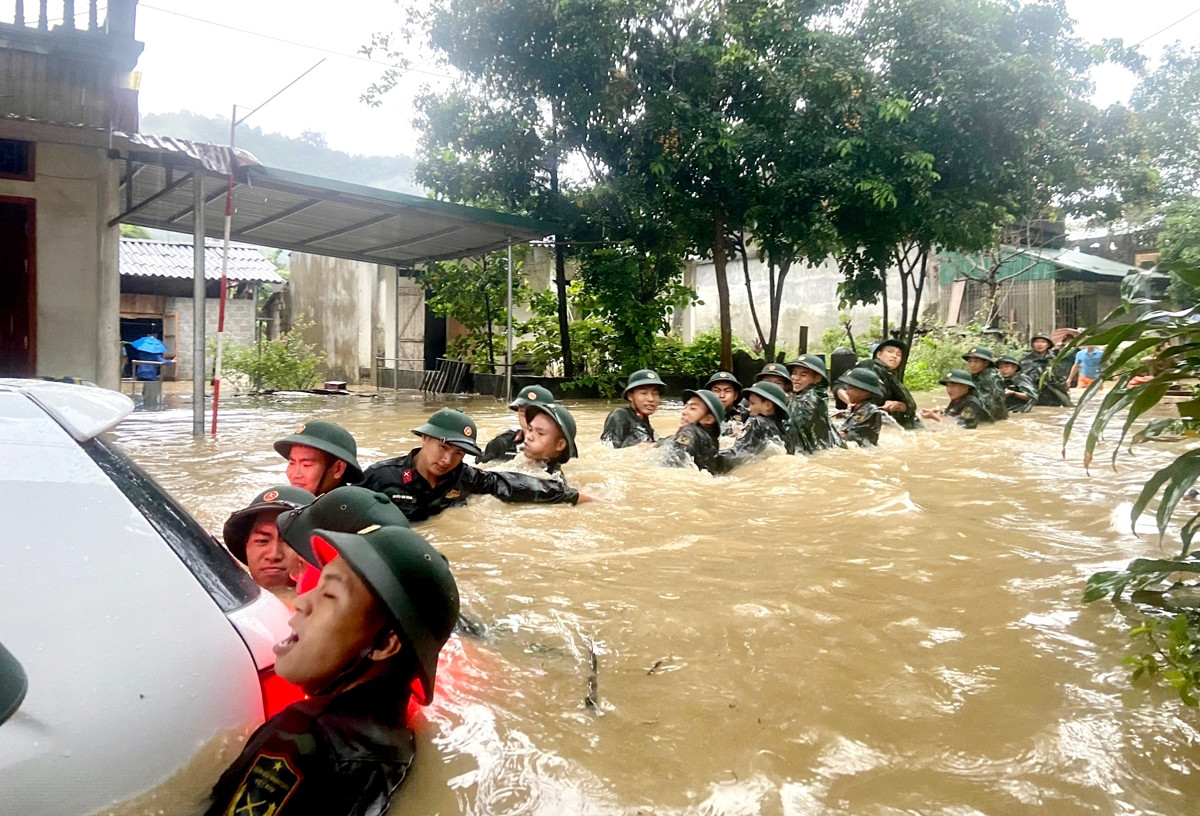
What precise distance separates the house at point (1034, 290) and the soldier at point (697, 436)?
17138 millimetres

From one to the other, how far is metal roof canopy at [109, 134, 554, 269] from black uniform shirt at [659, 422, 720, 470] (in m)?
5.32

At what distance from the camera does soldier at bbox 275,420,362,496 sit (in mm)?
3621

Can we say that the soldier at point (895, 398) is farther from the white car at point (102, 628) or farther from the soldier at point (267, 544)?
the white car at point (102, 628)

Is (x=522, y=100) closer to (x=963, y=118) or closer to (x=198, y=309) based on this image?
(x=963, y=118)

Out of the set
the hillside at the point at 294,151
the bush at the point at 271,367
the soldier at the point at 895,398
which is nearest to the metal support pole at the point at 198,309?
→ the soldier at the point at 895,398

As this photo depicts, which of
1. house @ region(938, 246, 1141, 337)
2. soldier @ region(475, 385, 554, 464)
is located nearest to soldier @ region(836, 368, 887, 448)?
soldier @ region(475, 385, 554, 464)

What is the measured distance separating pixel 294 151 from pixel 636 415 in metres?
65.7

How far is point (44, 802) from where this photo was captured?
129cm

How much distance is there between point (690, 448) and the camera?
7035 mm

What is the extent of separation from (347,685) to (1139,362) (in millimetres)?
2704

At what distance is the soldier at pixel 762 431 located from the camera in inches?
299

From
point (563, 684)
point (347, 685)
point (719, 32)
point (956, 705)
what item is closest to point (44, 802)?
point (347, 685)

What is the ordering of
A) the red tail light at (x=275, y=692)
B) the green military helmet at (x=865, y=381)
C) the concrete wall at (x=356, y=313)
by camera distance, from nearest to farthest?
the red tail light at (x=275, y=692) < the green military helmet at (x=865, y=381) < the concrete wall at (x=356, y=313)

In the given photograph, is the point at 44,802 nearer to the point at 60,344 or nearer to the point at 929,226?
the point at 60,344
